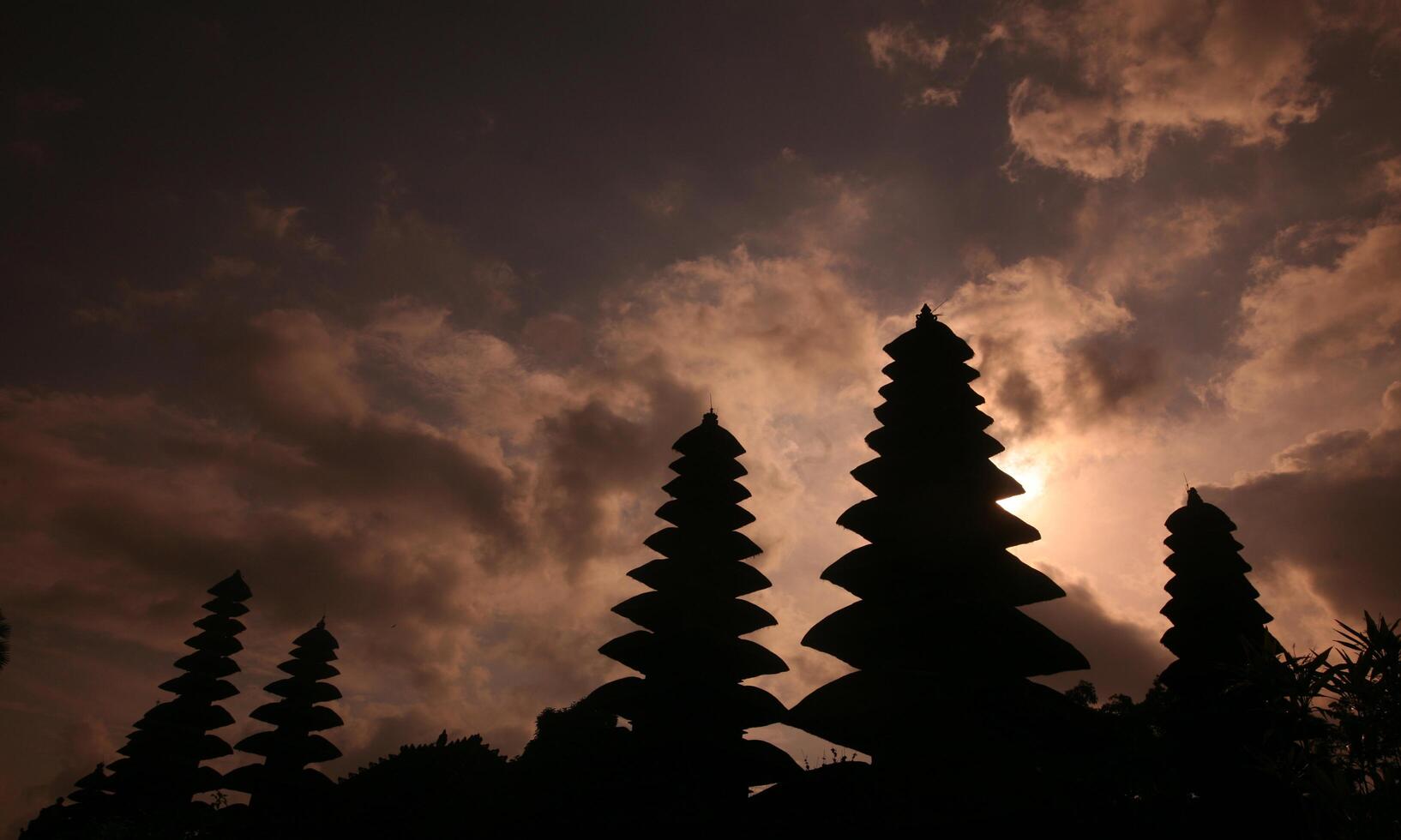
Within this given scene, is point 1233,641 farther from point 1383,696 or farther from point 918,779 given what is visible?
point 1383,696

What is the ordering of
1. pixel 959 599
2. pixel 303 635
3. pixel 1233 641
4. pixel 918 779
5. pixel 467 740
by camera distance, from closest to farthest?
pixel 918 779 → pixel 959 599 → pixel 1233 641 → pixel 467 740 → pixel 303 635

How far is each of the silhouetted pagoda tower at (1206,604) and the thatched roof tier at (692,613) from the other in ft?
41.9

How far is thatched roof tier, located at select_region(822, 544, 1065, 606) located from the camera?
15000mm

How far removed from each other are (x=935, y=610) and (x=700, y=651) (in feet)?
24.7

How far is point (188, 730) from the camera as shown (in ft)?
116

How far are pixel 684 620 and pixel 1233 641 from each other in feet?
54.1

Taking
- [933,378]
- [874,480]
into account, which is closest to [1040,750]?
[874,480]

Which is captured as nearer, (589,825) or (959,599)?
(959,599)

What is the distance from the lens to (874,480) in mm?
17031

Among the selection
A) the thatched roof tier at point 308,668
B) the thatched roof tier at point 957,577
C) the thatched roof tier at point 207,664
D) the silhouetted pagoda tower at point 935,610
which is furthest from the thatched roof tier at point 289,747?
the thatched roof tier at point 957,577

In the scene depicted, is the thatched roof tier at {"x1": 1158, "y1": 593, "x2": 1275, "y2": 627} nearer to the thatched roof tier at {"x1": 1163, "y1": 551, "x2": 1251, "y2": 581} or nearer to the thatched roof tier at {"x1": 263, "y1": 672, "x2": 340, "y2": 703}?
the thatched roof tier at {"x1": 1163, "y1": 551, "x2": 1251, "y2": 581}

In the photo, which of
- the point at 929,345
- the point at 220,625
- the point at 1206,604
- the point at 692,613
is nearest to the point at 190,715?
the point at 220,625

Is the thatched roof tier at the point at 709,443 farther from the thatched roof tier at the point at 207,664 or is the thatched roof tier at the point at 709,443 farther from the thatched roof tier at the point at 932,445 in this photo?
the thatched roof tier at the point at 207,664

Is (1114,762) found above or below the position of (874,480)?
below
